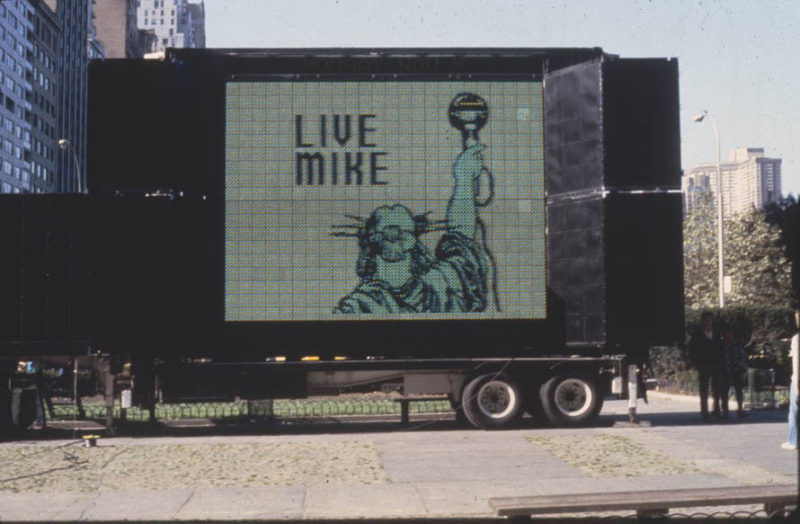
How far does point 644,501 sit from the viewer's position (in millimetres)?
8039

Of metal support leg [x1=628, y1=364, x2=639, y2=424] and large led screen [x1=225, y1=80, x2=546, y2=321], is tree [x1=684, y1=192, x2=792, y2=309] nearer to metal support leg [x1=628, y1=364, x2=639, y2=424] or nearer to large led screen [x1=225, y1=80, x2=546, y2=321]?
metal support leg [x1=628, y1=364, x2=639, y2=424]

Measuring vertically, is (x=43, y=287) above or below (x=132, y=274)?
below

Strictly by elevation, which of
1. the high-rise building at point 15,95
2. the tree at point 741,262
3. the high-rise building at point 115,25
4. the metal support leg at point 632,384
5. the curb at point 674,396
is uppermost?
the high-rise building at point 115,25

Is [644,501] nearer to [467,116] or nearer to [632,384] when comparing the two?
[632,384]

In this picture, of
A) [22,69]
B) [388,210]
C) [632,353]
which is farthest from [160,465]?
[22,69]

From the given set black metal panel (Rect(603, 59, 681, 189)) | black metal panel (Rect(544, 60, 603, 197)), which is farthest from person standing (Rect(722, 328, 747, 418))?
black metal panel (Rect(544, 60, 603, 197))

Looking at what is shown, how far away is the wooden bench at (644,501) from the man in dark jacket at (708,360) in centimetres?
1008

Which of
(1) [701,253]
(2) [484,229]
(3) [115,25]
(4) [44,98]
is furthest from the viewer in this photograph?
(3) [115,25]

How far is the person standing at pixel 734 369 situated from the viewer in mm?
18312

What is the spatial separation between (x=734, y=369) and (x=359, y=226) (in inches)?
A: 295

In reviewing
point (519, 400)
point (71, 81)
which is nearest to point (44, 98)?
point (71, 81)

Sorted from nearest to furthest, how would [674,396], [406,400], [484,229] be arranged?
[484,229], [406,400], [674,396]

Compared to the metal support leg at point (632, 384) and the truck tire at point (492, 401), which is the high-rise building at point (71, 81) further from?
the metal support leg at point (632, 384)

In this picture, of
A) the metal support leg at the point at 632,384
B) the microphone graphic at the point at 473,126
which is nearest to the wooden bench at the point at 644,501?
the metal support leg at the point at 632,384
